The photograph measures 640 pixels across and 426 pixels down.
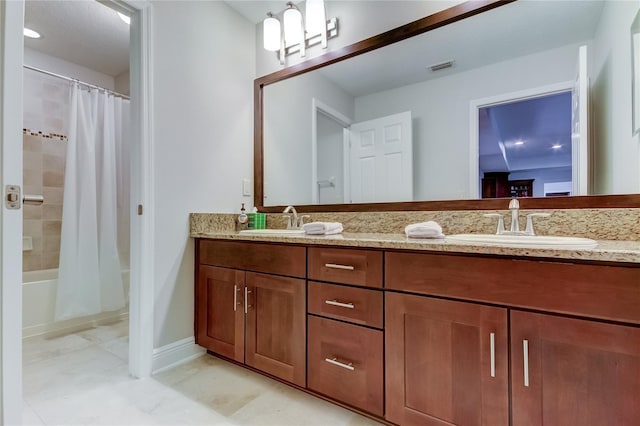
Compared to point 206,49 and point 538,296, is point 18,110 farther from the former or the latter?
point 538,296

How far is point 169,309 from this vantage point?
5.82 feet

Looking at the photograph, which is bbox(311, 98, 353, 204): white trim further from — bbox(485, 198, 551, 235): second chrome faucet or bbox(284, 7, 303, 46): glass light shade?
bbox(485, 198, 551, 235): second chrome faucet

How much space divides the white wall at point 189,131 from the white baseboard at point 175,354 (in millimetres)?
35

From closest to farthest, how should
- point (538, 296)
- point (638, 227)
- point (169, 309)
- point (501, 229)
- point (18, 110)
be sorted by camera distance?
1. point (538, 296)
2. point (18, 110)
3. point (638, 227)
4. point (501, 229)
5. point (169, 309)

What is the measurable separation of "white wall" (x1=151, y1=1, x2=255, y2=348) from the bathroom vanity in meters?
0.50

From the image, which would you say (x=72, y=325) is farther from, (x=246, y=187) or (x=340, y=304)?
(x=340, y=304)

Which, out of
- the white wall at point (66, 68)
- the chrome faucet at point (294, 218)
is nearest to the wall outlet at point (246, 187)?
the chrome faucet at point (294, 218)

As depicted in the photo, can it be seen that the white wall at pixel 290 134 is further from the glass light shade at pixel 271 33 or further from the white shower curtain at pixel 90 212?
the white shower curtain at pixel 90 212

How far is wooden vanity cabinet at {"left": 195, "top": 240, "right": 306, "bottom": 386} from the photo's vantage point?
141cm

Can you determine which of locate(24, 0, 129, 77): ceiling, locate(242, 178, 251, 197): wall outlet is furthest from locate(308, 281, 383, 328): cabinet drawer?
locate(24, 0, 129, 77): ceiling

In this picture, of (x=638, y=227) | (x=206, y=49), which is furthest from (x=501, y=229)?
(x=206, y=49)

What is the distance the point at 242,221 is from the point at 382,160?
40.0 inches

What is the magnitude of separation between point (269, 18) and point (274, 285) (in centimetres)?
176

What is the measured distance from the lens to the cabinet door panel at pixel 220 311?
162 centimetres
